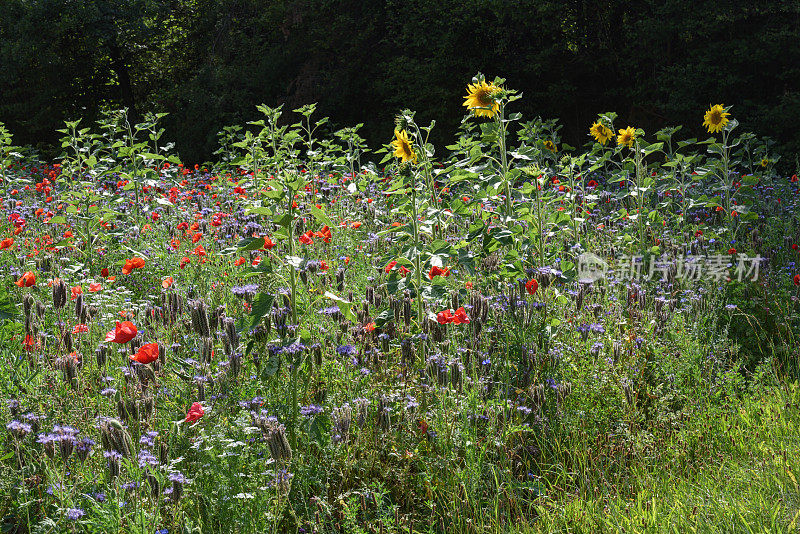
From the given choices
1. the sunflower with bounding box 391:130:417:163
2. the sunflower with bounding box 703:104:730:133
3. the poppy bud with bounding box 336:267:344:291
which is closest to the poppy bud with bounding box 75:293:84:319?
the poppy bud with bounding box 336:267:344:291

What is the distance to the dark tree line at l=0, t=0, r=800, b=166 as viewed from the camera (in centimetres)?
1116

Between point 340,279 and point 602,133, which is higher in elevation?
point 602,133

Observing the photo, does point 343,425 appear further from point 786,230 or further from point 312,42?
point 312,42

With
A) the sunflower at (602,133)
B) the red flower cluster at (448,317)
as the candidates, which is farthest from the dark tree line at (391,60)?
the red flower cluster at (448,317)

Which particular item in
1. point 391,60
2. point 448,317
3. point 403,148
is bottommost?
point 448,317

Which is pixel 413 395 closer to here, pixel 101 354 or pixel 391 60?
pixel 101 354

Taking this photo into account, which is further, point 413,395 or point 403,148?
point 403,148

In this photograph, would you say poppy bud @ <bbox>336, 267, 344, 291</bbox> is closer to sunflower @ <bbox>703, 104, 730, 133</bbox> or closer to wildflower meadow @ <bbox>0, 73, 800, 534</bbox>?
wildflower meadow @ <bbox>0, 73, 800, 534</bbox>

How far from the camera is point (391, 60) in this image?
46.5 feet

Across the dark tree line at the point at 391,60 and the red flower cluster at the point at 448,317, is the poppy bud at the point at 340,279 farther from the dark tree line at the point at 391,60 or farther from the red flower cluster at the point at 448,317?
the dark tree line at the point at 391,60

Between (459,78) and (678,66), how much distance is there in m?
3.94

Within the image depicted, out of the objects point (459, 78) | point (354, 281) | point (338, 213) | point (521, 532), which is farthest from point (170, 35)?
point (521, 532)

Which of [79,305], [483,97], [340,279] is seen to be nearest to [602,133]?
[483,97]

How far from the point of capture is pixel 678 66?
37.4ft
